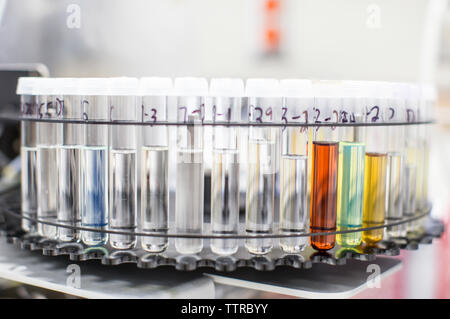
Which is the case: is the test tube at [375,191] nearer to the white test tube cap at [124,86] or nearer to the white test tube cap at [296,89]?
the white test tube cap at [296,89]

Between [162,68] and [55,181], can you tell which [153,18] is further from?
[55,181]

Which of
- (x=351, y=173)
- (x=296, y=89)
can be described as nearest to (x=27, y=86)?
(x=296, y=89)

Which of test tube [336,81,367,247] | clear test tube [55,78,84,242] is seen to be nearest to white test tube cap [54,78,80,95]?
clear test tube [55,78,84,242]

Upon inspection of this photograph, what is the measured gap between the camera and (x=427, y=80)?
204cm

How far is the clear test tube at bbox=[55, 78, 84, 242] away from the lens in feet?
2.92

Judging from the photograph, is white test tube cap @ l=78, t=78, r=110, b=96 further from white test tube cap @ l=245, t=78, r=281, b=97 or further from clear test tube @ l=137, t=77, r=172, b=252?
white test tube cap @ l=245, t=78, r=281, b=97

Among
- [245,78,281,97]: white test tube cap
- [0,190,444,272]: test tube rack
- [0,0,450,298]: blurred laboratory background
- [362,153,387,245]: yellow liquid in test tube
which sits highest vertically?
[0,0,450,298]: blurred laboratory background

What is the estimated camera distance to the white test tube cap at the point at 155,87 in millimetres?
843

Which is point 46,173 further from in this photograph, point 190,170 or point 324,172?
point 324,172

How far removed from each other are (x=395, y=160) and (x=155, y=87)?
46 cm

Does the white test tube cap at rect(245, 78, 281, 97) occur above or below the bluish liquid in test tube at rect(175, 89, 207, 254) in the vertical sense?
above

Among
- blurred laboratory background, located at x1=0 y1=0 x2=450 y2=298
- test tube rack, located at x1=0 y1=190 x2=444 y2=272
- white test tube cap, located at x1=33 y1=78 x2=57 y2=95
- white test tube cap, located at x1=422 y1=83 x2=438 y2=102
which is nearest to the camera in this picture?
test tube rack, located at x1=0 y1=190 x2=444 y2=272

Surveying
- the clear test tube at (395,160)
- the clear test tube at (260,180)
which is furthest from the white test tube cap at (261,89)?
the clear test tube at (395,160)

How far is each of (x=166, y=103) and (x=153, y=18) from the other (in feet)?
5.52
